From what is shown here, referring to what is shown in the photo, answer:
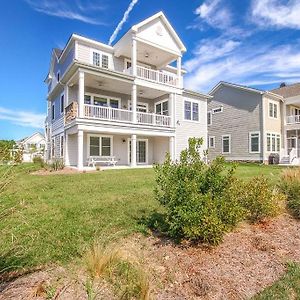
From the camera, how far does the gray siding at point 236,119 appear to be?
26.4 m

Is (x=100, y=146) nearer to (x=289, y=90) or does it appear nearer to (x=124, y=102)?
(x=124, y=102)

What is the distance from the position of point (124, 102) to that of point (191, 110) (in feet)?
19.3

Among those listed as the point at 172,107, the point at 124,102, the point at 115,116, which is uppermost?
the point at 124,102

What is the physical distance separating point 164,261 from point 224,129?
2666cm

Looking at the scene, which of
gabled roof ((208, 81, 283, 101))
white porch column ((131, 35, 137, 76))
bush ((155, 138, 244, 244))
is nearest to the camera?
bush ((155, 138, 244, 244))

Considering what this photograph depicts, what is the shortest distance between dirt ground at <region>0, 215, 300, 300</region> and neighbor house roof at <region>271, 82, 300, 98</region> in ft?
90.8

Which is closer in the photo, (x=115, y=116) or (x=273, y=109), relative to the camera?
(x=115, y=116)

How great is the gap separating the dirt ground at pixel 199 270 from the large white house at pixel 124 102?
12040mm

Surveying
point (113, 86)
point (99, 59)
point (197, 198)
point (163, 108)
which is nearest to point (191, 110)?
point (163, 108)

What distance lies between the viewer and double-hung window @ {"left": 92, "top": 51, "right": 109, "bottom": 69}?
19594 mm

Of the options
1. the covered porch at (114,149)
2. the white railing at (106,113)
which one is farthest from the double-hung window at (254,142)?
the white railing at (106,113)

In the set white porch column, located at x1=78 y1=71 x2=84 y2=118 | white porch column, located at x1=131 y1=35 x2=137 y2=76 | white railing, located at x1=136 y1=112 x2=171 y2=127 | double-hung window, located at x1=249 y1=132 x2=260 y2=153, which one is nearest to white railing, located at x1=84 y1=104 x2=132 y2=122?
white porch column, located at x1=78 y1=71 x2=84 y2=118

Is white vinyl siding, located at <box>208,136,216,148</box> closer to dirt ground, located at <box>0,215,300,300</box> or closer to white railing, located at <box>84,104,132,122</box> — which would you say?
white railing, located at <box>84,104,132,122</box>

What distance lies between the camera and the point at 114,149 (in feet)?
66.0
